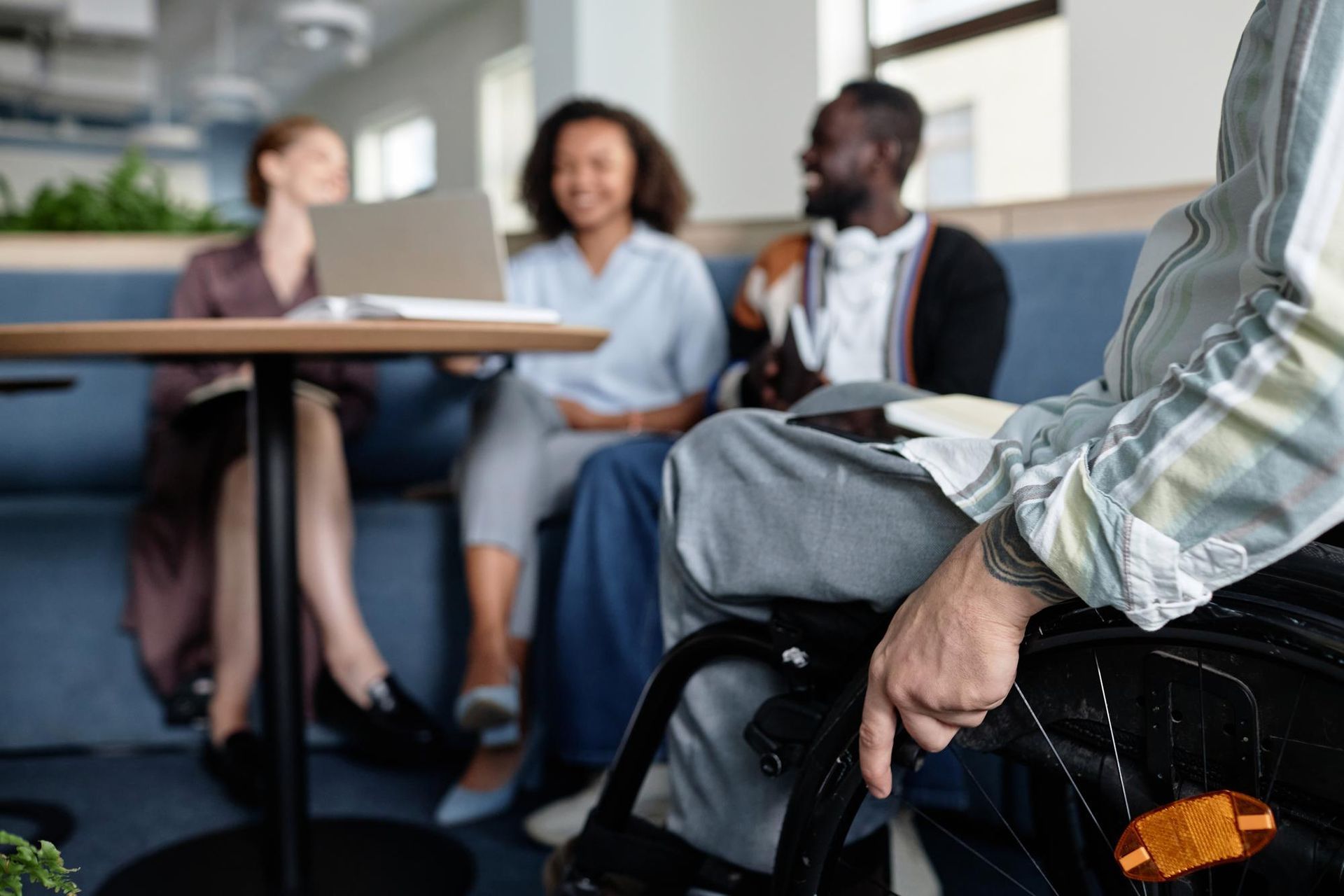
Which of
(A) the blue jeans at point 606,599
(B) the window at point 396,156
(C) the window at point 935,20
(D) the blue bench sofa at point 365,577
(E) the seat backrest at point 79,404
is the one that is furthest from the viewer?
(B) the window at point 396,156

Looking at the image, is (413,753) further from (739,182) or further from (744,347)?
(739,182)

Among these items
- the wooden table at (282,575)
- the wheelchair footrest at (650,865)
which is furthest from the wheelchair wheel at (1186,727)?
the wooden table at (282,575)

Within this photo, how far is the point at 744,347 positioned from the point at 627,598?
64 centimetres

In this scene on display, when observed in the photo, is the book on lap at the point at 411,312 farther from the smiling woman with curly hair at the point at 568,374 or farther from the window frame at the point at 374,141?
the window frame at the point at 374,141

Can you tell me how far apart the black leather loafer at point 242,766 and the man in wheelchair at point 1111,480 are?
3.54 ft

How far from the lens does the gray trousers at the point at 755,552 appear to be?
0.75 metres

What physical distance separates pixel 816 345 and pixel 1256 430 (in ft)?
4.31

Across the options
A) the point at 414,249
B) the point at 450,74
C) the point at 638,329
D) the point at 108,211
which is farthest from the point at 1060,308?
the point at 450,74

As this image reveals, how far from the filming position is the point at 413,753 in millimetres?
1833

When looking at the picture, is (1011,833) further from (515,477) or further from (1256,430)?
(515,477)

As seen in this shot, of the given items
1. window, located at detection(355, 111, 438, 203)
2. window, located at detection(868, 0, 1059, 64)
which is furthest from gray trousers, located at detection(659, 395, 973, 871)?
window, located at detection(355, 111, 438, 203)

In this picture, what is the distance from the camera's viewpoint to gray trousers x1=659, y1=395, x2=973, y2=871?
0.75 metres

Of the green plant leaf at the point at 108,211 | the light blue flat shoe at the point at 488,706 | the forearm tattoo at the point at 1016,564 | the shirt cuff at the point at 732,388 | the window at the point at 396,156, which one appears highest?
the window at the point at 396,156

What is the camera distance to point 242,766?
1.74m
